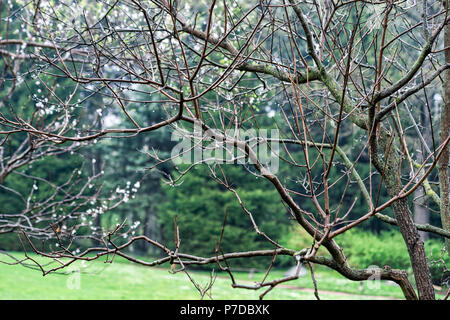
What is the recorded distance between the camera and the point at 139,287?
13453mm

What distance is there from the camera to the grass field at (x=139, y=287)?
11.4 metres

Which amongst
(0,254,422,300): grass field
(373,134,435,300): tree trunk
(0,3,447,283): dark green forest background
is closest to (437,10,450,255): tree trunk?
(373,134,435,300): tree trunk

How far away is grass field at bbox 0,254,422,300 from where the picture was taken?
1137cm

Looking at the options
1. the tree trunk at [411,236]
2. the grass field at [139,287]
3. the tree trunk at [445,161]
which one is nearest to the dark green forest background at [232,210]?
the grass field at [139,287]

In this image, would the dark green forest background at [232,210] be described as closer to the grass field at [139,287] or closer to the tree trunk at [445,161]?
the grass field at [139,287]

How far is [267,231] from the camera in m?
17.4

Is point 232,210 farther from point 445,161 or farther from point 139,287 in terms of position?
point 445,161

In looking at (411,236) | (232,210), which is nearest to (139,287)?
(232,210)

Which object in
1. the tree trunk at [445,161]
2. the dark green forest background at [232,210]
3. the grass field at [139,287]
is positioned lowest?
the grass field at [139,287]

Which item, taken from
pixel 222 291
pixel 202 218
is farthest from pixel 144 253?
pixel 222 291

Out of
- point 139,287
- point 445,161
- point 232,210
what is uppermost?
point 232,210

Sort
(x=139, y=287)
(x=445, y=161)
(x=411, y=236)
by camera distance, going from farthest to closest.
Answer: (x=139, y=287) < (x=445, y=161) < (x=411, y=236)

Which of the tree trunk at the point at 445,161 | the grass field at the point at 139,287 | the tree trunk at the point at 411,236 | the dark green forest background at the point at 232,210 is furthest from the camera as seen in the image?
the dark green forest background at the point at 232,210
